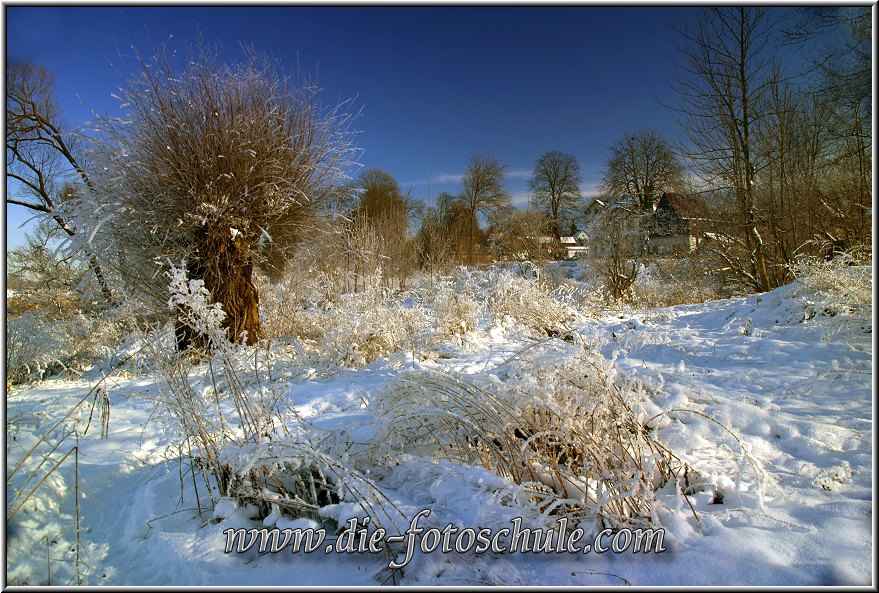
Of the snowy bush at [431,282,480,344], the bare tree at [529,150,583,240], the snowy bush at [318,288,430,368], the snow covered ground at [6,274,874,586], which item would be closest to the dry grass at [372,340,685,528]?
the snow covered ground at [6,274,874,586]

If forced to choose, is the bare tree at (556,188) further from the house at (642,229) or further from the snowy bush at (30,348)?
the snowy bush at (30,348)

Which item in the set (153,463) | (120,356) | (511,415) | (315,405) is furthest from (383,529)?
(120,356)

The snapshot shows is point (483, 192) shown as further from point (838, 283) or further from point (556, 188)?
point (838, 283)

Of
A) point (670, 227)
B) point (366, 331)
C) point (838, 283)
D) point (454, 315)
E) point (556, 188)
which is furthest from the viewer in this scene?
point (556, 188)

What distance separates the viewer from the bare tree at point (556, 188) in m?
27.6

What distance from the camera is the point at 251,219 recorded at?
15.5 feet

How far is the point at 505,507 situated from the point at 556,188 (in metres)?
29.5

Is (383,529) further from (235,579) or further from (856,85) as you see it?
(856,85)

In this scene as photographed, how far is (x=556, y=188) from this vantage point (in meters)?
28.3

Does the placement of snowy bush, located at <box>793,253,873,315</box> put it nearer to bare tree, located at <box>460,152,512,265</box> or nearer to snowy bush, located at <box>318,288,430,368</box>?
snowy bush, located at <box>318,288,430,368</box>

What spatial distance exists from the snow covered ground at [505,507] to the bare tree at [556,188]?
86.9 ft

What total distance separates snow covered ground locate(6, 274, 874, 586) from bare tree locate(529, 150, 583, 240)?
26.5m

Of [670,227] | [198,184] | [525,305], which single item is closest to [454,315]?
[525,305]

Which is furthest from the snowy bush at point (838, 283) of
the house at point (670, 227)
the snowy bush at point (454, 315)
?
the house at point (670, 227)
